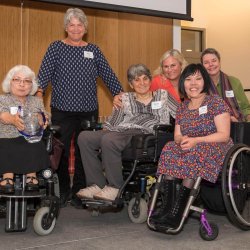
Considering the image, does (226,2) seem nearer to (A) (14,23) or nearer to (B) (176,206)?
(A) (14,23)

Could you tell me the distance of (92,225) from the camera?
307 cm

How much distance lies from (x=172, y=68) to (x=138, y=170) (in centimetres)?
96

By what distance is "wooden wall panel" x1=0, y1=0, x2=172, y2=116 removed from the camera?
175 inches

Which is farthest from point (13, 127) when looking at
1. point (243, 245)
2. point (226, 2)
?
point (226, 2)

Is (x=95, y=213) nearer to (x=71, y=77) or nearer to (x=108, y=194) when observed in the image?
(x=108, y=194)

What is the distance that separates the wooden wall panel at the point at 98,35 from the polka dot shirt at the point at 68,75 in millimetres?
956

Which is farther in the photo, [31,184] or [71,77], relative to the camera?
[71,77]

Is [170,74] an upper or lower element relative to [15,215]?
upper

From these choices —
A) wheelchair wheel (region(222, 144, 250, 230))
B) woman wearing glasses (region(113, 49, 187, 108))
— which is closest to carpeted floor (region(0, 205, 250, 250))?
wheelchair wheel (region(222, 144, 250, 230))

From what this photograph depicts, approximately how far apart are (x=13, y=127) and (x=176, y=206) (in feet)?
3.68

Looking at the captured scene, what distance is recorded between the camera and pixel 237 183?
9.16 feet

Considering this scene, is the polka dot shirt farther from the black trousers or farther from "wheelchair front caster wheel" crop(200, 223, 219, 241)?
"wheelchair front caster wheel" crop(200, 223, 219, 241)

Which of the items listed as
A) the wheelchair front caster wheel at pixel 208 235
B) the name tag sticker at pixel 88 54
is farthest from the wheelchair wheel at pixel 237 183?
the name tag sticker at pixel 88 54

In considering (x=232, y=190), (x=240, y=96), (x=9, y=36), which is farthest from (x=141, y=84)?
(x=9, y=36)
